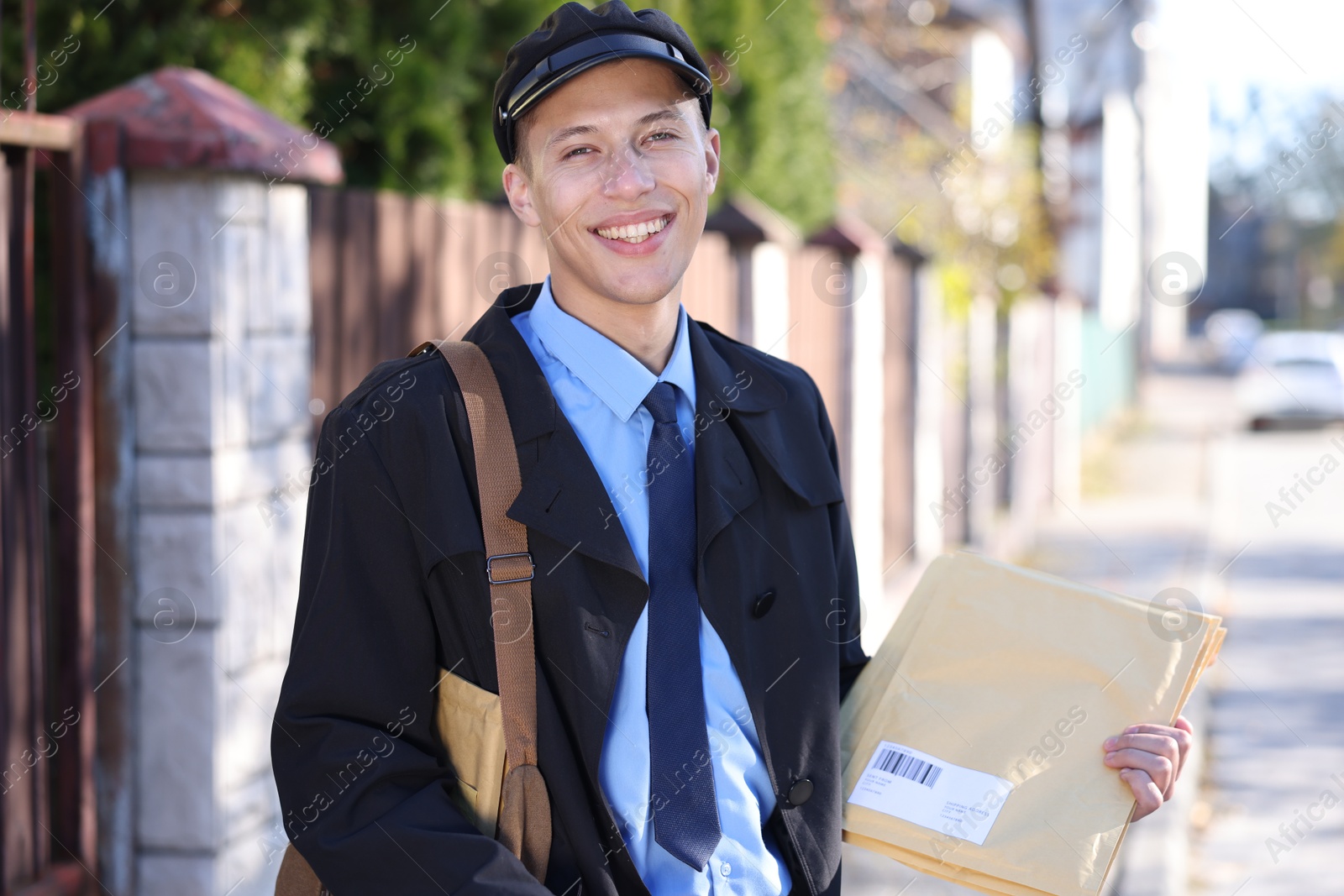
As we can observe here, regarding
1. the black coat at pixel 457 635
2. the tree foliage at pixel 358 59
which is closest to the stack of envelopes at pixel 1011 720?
the black coat at pixel 457 635

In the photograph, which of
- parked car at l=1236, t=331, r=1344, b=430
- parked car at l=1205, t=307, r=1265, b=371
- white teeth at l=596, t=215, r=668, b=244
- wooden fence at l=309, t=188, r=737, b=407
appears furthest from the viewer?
parked car at l=1205, t=307, r=1265, b=371

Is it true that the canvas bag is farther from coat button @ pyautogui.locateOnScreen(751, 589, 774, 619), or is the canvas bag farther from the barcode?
the barcode

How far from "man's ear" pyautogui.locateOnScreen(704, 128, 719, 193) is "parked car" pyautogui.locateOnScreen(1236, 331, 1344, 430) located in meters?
24.2

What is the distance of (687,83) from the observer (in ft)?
6.75

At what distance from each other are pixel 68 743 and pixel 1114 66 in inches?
1622

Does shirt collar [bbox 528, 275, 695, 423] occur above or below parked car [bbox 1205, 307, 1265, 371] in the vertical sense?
above

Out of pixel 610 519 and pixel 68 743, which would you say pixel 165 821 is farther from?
pixel 610 519

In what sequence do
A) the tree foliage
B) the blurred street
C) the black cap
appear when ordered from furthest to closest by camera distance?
the blurred street, the tree foliage, the black cap

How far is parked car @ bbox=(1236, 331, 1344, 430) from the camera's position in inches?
928

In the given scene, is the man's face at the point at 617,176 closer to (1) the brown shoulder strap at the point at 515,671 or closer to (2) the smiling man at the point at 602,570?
(2) the smiling man at the point at 602,570

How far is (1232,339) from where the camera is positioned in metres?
50.0

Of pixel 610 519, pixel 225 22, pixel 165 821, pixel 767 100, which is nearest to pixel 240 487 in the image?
pixel 165 821

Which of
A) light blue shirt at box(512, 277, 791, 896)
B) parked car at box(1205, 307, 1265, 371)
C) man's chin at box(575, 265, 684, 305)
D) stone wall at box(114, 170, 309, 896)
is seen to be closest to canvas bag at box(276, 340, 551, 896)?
light blue shirt at box(512, 277, 791, 896)

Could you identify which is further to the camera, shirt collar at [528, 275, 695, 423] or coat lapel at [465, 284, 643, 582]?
shirt collar at [528, 275, 695, 423]
